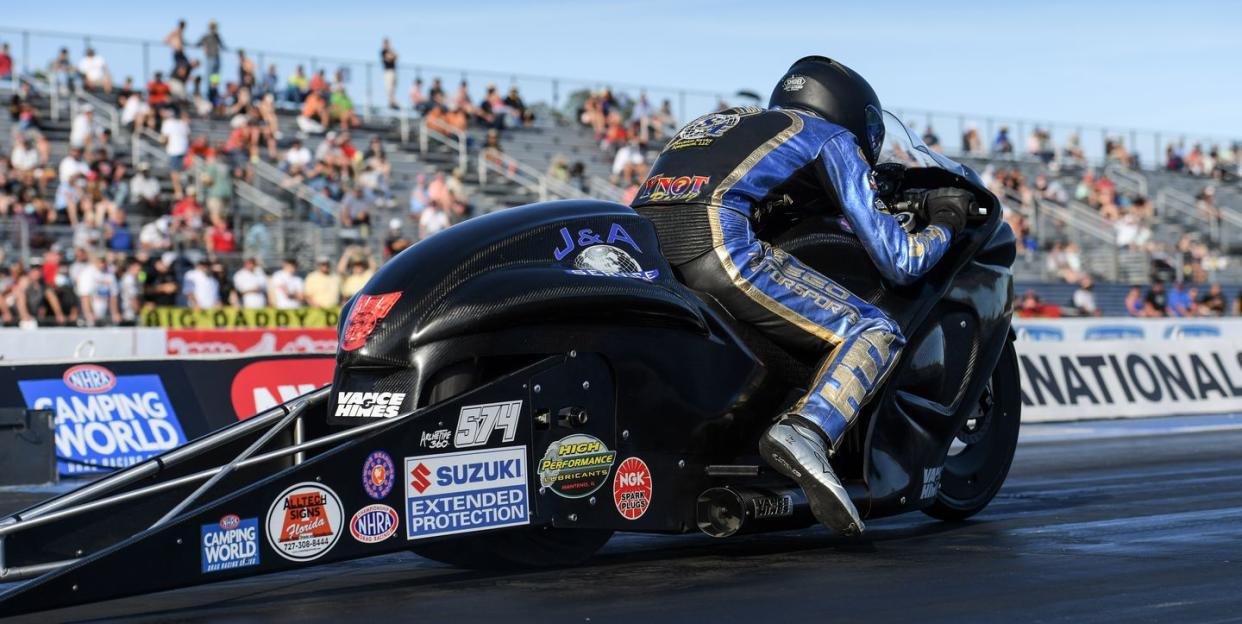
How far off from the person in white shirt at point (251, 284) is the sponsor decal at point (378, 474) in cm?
1400

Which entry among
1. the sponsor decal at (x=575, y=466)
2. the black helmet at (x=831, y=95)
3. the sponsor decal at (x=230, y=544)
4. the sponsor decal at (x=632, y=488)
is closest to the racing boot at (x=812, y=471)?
the sponsor decal at (x=632, y=488)

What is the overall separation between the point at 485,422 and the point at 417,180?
63.2ft

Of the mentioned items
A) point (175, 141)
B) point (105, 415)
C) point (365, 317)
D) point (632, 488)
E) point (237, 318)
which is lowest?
point (105, 415)

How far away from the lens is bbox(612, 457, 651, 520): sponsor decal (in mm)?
5922

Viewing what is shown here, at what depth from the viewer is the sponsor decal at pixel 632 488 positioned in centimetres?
592

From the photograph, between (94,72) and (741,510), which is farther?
(94,72)

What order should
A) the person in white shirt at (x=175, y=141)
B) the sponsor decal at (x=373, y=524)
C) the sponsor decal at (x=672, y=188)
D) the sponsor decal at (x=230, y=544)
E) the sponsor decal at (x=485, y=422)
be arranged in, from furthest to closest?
the person in white shirt at (x=175, y=141) → the sponsor decal at (x=672, y=188) → the sponsor decal at (x=485, y=422) → the sponsor decal at (x=373, y=524) → the sponsor decal at (x=230, y=544)

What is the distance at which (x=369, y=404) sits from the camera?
5582mm

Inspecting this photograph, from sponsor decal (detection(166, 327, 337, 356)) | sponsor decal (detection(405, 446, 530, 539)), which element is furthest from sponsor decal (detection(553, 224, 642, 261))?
sponsor decal (detection(166, 327, 337, 356))

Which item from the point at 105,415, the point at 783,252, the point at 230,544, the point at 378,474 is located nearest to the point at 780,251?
the point at 783,252

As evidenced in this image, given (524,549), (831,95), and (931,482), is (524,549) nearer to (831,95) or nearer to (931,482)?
(931,482)

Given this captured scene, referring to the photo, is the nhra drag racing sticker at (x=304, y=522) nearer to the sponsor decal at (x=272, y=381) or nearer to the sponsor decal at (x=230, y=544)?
the sponsor decal at (x=230, y=544)

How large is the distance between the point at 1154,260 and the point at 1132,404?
43.8 ft

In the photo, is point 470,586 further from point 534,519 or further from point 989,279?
point 989,279
